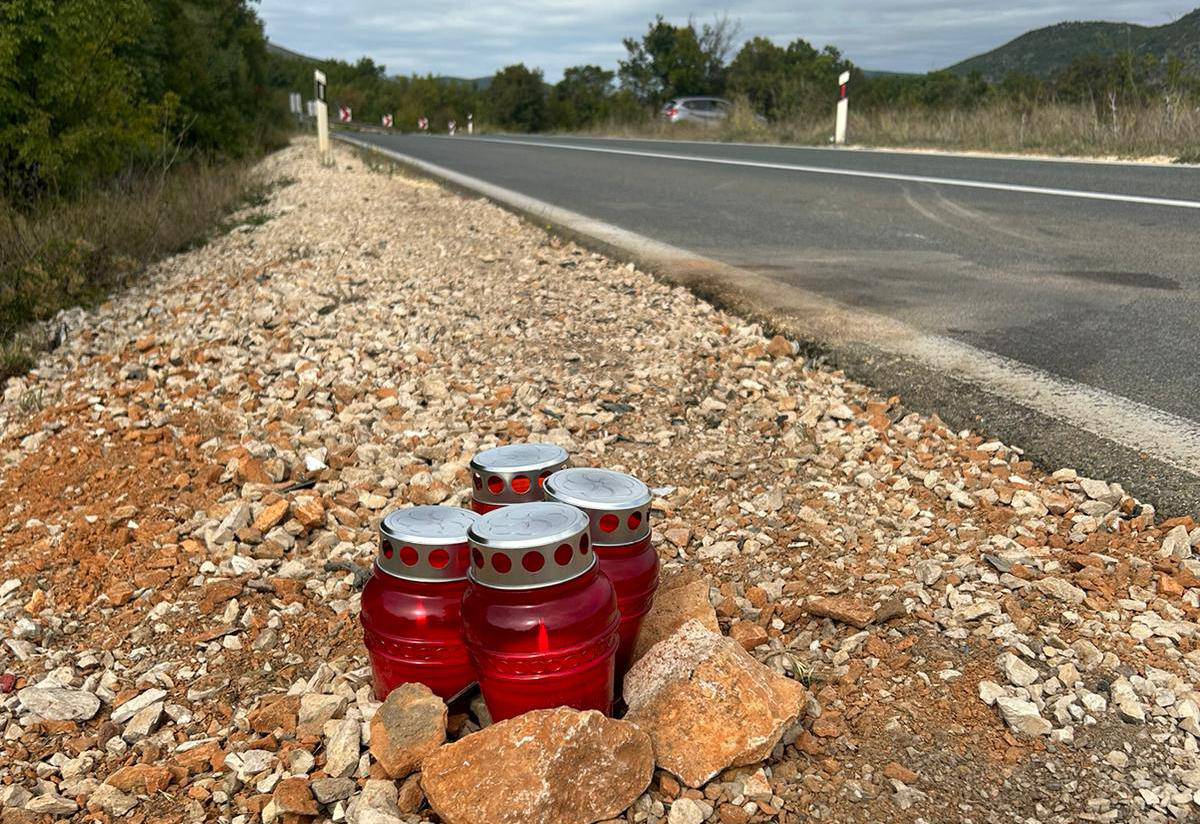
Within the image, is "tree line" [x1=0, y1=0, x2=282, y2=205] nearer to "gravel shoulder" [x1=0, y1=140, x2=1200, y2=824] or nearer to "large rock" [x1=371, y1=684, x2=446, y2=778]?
"gravel shoulder" [x1=0, y1=140, x2=1200, y2=824]

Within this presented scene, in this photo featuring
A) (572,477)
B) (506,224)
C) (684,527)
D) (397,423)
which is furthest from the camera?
(506,224)

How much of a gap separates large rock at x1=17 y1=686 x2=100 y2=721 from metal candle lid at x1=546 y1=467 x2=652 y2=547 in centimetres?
117

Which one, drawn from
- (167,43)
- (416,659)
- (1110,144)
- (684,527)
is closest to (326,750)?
(416,659)

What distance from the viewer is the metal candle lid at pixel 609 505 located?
1834 mm

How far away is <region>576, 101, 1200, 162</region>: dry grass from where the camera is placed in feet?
36.2

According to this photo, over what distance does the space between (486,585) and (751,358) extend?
244 cm

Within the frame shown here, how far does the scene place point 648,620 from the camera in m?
2.07

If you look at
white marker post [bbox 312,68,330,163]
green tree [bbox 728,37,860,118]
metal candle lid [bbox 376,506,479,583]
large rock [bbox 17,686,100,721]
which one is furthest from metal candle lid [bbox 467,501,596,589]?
green tree [bbox 728,37,860,118]

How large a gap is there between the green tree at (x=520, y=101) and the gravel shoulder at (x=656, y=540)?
45562mm

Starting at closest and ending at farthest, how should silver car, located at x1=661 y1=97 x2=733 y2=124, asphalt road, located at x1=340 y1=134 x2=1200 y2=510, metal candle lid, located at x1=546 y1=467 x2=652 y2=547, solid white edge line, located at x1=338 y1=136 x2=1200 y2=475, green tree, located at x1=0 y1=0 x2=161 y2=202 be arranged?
metal candle lid, located at x1=546 y1=467 x2=652 y2=547, solid white edge line, located at x1=338 y1=136 x2=1200 y2=475, asphalt road, located at x1=340 y1=134 x2=1200 y2=510, green tree, located at x1=0 y1=0 x2=161 y2=202, silver car, located at x1=661 y1=97 x2=733 y2=124

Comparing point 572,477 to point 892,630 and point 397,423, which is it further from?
point 397,423

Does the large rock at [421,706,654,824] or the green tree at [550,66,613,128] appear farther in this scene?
the green tree at [550,66,613,128]

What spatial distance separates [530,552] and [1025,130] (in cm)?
1391

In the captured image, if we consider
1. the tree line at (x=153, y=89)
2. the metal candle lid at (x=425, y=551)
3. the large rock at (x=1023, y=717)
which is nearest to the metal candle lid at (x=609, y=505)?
the metal candle lid at (x=425, y=551)
